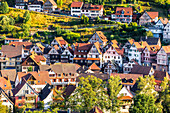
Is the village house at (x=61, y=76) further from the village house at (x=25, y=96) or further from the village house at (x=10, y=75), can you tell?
the village house at (x=25, y=96)

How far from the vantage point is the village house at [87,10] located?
107 meters

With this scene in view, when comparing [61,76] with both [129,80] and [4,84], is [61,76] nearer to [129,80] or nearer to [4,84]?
[4,84]

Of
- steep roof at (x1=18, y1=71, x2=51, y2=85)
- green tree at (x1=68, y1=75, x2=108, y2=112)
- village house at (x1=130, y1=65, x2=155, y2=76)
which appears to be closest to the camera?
green tree at (x1=68, y1=75, x2=108, y2=112)

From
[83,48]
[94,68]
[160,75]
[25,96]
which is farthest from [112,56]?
[25,96]

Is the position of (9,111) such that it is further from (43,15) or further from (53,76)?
(43,15)

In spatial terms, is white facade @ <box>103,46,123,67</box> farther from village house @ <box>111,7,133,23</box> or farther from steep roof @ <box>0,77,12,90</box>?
village house @ <box>111,7,133,23</box>

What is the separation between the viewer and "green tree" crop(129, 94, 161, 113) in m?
48.1

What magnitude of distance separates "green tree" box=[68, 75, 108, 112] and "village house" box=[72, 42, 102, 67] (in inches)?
903

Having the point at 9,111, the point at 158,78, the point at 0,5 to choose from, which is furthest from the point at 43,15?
the point at 9,111

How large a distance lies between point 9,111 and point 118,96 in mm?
18529

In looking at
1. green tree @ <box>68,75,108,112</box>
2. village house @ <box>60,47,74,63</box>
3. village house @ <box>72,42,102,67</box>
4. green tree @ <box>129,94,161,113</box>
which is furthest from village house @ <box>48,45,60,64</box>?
green tree @ <box>129,94,161,113</box>

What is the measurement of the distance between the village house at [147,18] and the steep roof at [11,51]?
146 ft

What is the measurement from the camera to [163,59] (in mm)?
71250

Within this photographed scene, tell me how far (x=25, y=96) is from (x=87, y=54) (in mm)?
26597
